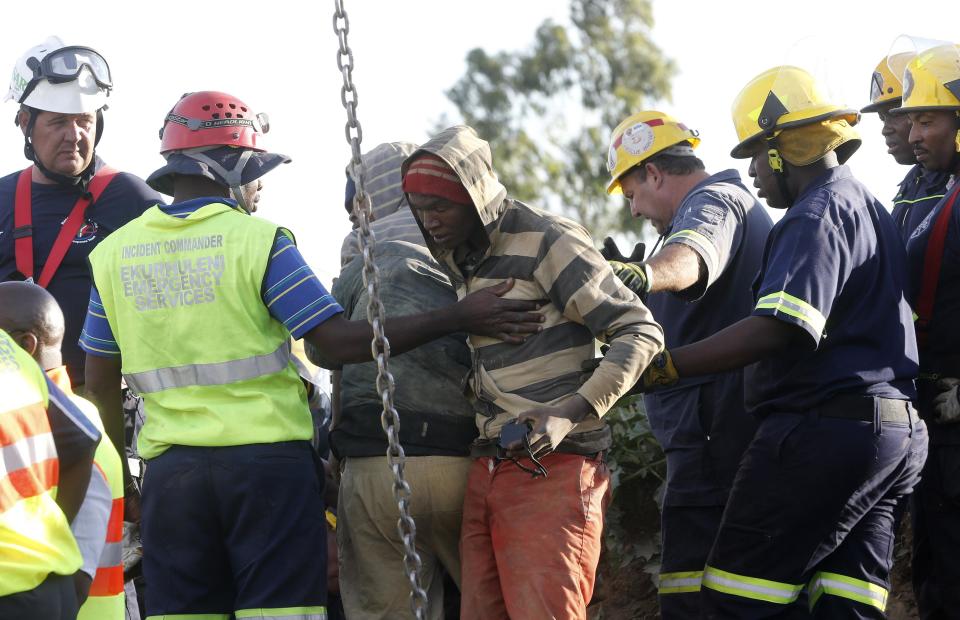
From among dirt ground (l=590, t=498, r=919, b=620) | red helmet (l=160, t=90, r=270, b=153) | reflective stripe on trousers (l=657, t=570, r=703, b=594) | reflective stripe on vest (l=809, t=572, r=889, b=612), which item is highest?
red helmet (l=160, t=90, r=270, b=153)

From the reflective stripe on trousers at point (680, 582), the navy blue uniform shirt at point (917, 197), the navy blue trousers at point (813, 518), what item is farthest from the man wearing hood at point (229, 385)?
the navy blue uniform shirt at point (917, 197)

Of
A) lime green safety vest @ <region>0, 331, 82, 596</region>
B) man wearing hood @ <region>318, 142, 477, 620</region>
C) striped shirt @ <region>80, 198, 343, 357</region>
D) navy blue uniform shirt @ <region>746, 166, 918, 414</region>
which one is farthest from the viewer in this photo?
man wearing hood @ <region>318, 142, 477, 620</region>

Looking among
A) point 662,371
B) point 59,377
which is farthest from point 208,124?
point 662,371

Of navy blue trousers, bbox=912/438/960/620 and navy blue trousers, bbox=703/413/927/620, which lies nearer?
navy blue trousers, bbox=703/413/927/620

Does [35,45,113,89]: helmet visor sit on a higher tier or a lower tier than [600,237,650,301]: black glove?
higher

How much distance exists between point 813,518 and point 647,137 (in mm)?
2275

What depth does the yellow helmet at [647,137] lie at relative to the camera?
20.8ft

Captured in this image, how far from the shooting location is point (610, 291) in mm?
4539

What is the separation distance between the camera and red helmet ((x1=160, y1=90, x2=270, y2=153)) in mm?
5000

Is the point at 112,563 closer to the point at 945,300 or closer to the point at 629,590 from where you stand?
the point at 945,300

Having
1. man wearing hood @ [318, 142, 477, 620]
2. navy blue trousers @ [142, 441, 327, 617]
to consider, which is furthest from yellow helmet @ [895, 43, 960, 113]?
navy blue trousers @ [142, 441, 327, 617]

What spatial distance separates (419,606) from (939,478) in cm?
256

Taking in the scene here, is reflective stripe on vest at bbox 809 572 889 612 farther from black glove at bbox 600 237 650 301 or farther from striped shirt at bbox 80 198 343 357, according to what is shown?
striped shirt at bbox 80 198 343 357

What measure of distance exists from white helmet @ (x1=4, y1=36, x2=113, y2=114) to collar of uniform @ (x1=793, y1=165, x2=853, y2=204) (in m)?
3.35
